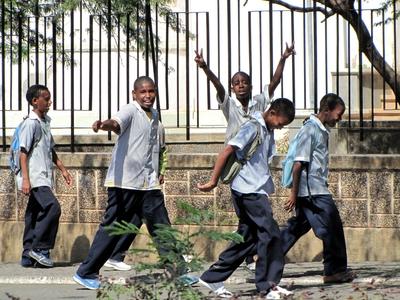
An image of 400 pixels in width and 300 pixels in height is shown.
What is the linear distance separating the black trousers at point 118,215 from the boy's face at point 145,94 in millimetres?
671

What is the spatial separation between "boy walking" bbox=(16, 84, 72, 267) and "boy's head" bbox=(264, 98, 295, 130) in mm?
2465

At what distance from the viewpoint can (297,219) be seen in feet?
34.8

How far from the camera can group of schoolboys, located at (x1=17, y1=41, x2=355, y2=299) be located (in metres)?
9.62

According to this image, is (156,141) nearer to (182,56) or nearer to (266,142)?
(266,142)

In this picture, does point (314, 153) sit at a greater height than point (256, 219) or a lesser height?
greater

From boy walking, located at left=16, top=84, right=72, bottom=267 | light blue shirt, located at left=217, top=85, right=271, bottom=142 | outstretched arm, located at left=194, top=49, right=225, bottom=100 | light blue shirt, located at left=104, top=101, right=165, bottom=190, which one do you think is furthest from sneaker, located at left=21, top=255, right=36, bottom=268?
outstretched arm, located at left=194, top=49, right=225, bottom=100

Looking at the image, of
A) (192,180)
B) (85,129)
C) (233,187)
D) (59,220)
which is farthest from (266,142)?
(85,129)

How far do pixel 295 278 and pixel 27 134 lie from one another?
2.64 m

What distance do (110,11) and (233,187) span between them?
362 centimetres

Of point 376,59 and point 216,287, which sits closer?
point 216,287

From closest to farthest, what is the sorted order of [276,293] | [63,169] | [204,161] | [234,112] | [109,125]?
[276,293] → [109,125] → [234,112] → [63,169] → [204,161]

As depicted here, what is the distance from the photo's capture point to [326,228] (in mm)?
10359

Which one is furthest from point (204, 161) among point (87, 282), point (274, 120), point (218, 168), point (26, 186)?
point (218, 168)

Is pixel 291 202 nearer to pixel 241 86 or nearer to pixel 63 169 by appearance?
pixel 241 86
